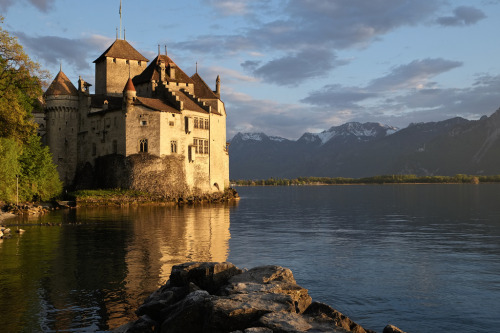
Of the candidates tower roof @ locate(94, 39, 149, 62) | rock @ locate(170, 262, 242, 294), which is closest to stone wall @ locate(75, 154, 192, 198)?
tower roof @ locate(94, 39, 149, 62)

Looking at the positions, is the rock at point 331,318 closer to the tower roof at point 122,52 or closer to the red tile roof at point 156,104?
the red tile roof at point 156,104

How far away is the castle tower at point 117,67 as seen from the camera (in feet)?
297

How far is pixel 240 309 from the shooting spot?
13172mm

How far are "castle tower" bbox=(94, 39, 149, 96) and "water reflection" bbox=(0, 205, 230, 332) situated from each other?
50.5m

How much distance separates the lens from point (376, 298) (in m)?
19.4

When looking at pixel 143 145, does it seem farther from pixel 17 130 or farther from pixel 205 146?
pixel 17 130

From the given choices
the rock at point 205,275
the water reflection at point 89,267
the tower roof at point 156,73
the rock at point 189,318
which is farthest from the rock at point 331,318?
the tower roof at point 156,73

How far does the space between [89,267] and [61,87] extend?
72.1 metres

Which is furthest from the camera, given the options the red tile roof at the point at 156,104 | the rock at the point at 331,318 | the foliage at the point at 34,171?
the red tile roof at the point at 156,104

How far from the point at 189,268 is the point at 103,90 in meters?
79.7

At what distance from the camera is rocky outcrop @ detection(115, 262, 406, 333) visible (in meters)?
13.0

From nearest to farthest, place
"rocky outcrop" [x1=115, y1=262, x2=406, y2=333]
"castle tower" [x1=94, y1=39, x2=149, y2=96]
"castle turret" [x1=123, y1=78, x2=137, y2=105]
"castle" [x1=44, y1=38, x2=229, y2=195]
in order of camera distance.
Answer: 1. "rocky outcrop" [x1=115, y1=262, x2=406, y2=333]
2. "castle turret" [x1=123, y1=78, x2=137, y2=105]
3. "castle" [x1=44, y1=38, x2=229, y2=195]
4. "castle tower" [x1=94, y1=39, x2=149, y2=96]

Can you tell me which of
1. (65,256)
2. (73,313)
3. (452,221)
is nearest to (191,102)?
(452,221)

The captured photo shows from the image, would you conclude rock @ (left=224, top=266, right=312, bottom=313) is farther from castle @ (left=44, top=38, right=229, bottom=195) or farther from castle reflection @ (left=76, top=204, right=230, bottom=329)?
castle @ (left=44, top=38, right=229, bottom=195)
